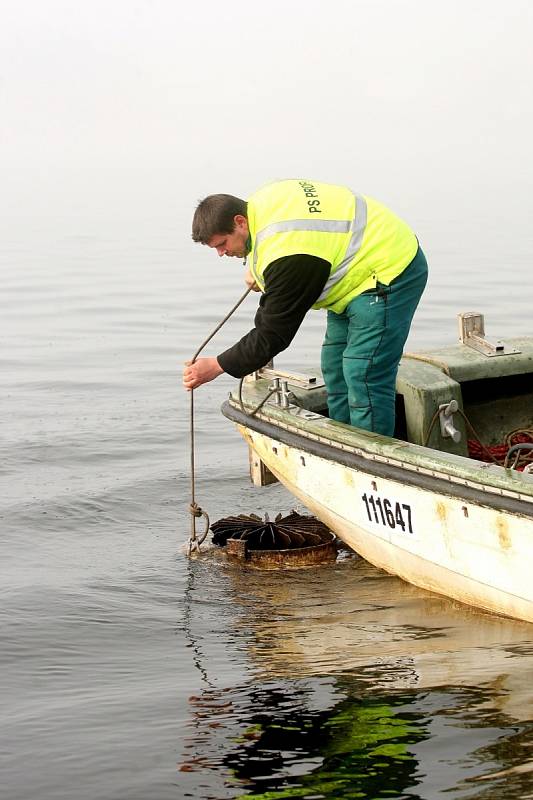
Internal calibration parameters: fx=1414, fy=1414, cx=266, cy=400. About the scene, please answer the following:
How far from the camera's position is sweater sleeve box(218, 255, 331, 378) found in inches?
227

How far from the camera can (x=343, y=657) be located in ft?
18.1

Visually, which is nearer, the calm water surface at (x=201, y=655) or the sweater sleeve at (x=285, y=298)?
the calm water surface at (x=201, y=655)

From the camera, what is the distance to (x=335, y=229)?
234 inches

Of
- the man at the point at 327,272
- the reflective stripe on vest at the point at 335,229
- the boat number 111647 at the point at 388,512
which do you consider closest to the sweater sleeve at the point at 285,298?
the man at the point at 327,272

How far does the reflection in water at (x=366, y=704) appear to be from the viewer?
4461 mm

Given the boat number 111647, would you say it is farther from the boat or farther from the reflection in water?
the reflection in water

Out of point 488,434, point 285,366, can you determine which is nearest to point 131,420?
point 285,366

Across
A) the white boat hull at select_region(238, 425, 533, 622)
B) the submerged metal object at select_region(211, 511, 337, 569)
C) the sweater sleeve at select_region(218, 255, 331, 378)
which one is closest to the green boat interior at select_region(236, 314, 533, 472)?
the white boat hull at select_region(238, 425, 533, 622)

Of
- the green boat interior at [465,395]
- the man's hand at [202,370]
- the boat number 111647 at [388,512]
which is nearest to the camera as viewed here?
the boat number 111647 at [388,512]

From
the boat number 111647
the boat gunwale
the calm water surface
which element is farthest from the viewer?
the boat number 111647

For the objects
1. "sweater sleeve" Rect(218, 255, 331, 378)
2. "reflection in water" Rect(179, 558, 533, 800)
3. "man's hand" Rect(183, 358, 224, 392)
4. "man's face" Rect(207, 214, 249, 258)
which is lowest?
"reflection in water" Rect(179, 558, 533, 800)

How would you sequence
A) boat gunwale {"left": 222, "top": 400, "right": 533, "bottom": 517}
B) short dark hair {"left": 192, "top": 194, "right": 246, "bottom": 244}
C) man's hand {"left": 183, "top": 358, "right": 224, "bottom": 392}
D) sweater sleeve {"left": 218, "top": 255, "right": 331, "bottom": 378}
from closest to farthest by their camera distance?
1. boat gunwale {"left": 222, "top": 400, "right": 533, "bottom": 517}
2. sweater sleeve {"left": 218, "top": 255, "right": 331, "bottom": 378}
3. short dark hair {"left": 192, "top": 194, "right": 246, "bottom": 244}
4. man's hand {"left": 183, "top": 358, "right": 224, "bottom": 392}

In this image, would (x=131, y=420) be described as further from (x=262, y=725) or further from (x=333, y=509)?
(x=262, y=725)

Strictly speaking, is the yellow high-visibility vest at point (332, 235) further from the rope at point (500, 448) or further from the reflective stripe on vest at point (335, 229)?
the rope at point (500, 448)
